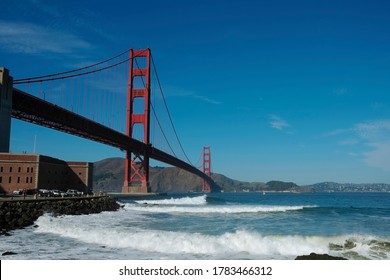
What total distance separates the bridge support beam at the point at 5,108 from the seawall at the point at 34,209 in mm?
7730

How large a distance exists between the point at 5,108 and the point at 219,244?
24.5 metres

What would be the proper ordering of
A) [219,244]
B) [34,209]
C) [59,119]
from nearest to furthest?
[219,244] → [34,209] → [59,119]

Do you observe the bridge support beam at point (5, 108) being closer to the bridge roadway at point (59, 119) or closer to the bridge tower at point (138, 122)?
the bridge roadway at point (59, 119)

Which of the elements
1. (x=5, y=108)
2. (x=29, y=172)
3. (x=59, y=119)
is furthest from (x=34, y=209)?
(x=59, y=119)

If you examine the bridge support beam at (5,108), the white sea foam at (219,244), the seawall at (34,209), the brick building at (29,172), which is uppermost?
the bridge support beam at (5,108)

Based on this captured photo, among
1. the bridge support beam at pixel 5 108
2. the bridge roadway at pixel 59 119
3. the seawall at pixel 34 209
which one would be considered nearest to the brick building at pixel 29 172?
the bridge support beam at pixel 5 108

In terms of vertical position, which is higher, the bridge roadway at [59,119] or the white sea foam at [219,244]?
the bridge roadway at [59,119]

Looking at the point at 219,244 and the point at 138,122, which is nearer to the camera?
the point at 219,244

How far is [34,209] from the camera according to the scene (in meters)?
24.0

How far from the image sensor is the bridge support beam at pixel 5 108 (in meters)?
33.0

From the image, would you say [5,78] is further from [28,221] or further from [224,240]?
[224,240]

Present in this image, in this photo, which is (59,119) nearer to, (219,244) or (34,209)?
(34,209)
